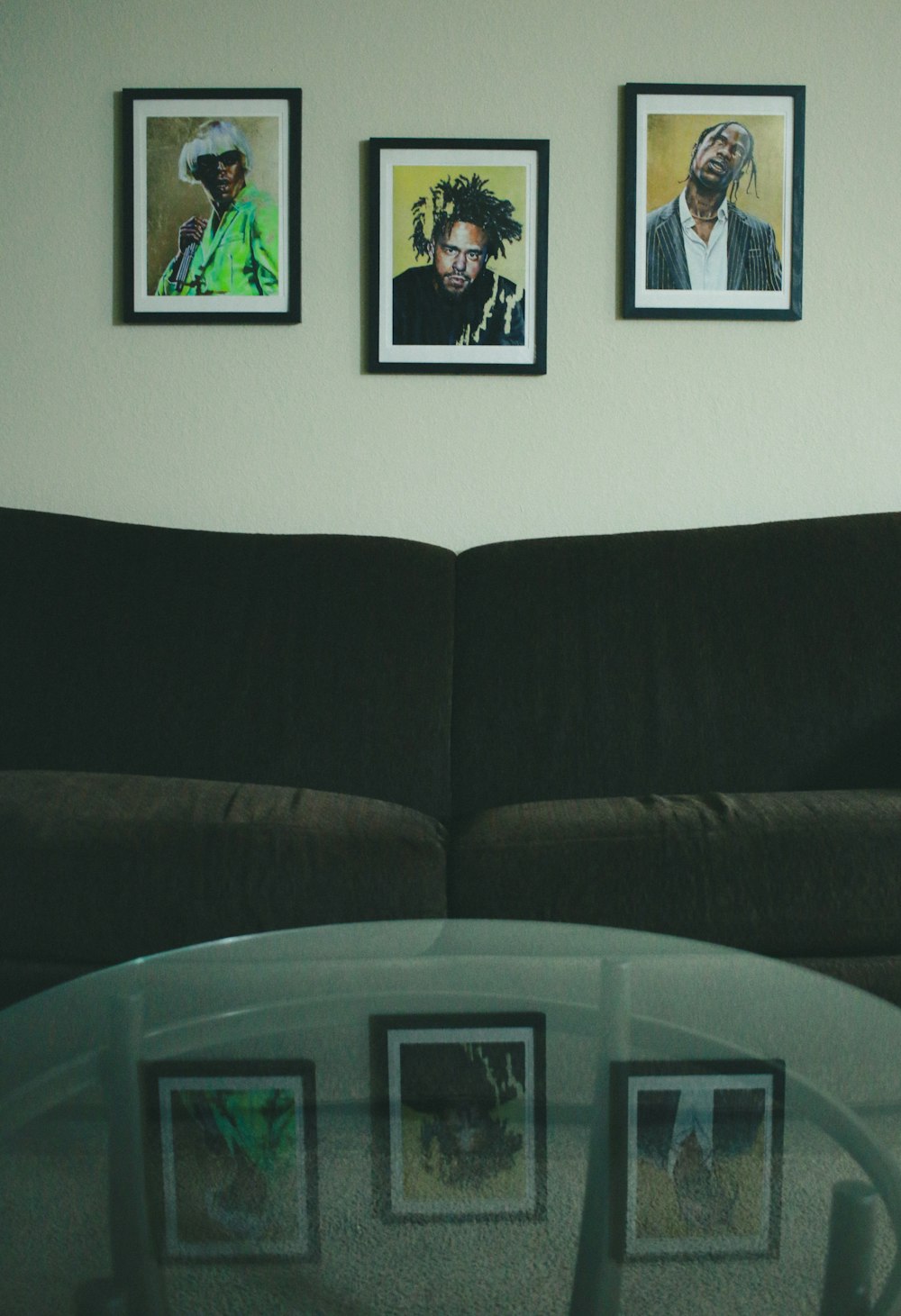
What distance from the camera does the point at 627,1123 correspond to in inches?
24.6

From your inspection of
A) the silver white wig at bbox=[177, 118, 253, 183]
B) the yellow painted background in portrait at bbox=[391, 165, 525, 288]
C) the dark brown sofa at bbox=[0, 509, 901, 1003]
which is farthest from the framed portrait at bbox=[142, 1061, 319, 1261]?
the silver white wig at bbox=[177, 118, 253, 183]

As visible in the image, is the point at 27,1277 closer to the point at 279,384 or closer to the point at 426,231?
the point at 279,384

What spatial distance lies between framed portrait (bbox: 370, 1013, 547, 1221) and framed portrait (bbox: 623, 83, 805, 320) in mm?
1720

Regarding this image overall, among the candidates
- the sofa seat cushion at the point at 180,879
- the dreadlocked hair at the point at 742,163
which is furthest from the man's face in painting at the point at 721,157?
the sofa seat cushion at the point at 180,879

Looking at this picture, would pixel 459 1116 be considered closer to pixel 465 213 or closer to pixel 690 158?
pixel 465 213

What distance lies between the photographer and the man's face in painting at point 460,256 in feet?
6.93

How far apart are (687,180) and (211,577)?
4.20ft

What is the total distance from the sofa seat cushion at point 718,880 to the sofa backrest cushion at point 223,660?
445mm

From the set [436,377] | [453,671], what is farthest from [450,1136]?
[436,377]

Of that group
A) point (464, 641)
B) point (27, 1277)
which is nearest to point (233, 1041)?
point (27, 1277)

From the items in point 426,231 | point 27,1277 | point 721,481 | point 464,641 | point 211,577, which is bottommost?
point 27,1277

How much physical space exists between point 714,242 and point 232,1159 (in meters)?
2.03

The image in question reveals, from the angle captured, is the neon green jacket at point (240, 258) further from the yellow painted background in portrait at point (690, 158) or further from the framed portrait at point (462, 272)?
the yellow painted background in portrait at point (690, 158)

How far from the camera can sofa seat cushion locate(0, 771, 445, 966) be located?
1.24 metres
